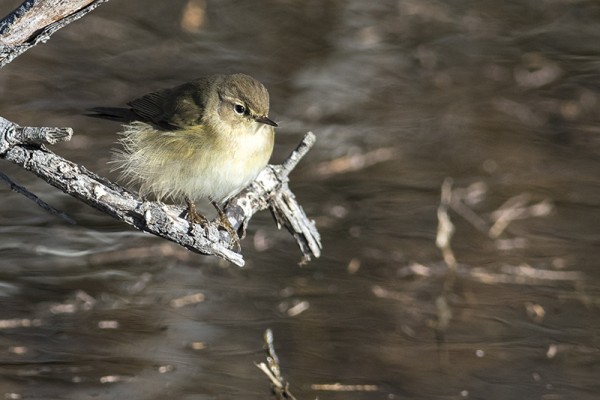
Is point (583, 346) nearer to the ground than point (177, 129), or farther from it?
nearer to the ground

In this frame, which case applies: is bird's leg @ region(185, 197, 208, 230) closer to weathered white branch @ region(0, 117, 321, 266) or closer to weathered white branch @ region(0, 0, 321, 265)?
weathered white branch @ region(0, 0, 321, 265)

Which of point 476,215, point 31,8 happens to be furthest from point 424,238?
point 31,8

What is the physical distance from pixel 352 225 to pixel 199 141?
10.8ft

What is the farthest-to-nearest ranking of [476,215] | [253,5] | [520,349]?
[253,5] < [476,215] < [520,349]

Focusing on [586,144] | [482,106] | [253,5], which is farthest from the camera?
[253,5]

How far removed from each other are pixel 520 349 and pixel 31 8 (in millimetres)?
3844

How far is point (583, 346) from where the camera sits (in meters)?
6.82

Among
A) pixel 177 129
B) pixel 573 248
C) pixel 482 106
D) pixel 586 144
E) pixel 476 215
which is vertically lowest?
pixel 177 129

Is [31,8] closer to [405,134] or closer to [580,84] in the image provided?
[405,134]

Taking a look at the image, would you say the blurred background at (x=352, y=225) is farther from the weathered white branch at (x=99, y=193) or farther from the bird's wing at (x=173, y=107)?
the weathered white branch at (x=99, y=193)

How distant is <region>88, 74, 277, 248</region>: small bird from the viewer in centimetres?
517

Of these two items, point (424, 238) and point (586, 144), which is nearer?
point (424, 238)

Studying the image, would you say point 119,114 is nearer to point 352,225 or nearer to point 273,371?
→ point 273,371

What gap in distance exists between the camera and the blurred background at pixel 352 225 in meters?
6.48
